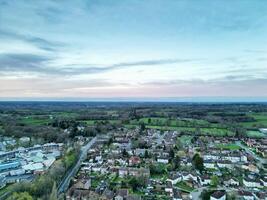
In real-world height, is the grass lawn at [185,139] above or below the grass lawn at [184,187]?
above

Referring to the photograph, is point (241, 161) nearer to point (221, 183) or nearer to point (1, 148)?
point (221, 183)

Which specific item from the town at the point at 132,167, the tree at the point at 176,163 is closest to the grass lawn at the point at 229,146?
the town at the point at 132,167

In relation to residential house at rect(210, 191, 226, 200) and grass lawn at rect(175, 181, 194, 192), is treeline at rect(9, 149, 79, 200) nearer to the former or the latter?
grass lawn at rect(175, 181, 194, 192)

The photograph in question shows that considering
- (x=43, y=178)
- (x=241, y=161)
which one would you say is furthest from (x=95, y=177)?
(x=241, y=161)

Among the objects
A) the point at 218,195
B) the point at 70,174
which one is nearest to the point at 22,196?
the point at 70,174

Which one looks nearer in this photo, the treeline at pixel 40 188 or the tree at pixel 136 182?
the treeline at pixel 40 188

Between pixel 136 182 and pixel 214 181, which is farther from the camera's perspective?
pixel 214 181

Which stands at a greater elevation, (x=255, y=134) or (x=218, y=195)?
(x=255, y=134)

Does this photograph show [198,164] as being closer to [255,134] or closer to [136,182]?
[136,182]

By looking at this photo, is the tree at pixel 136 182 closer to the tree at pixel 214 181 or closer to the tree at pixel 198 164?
the tree at pixel 214 181

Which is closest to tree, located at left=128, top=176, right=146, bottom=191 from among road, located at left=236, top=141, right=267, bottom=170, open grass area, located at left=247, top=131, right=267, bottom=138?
road, located at left=236, top=141, right=267, bottom=170

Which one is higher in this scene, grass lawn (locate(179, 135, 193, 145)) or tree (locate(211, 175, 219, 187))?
grass lawn (locate(179, 135, 193, 145))

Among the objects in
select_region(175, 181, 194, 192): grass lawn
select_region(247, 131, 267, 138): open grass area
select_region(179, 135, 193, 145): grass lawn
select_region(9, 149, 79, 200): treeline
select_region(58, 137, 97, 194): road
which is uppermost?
select_region(9, 149, 79, 200): treeline
